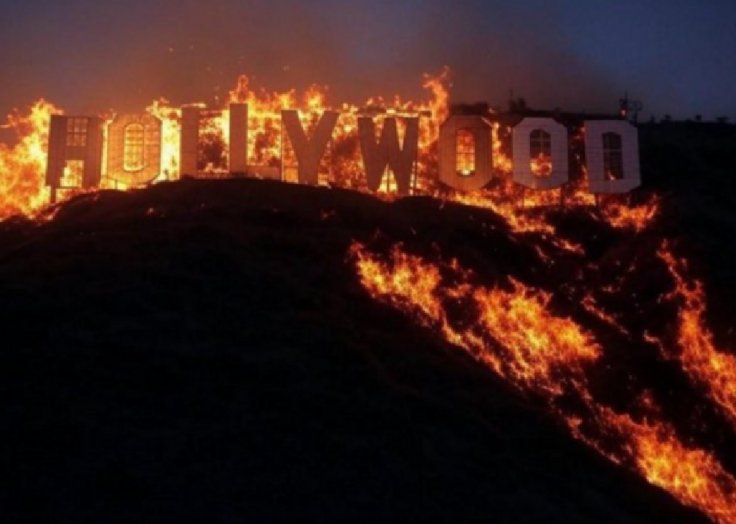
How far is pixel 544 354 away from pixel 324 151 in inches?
542

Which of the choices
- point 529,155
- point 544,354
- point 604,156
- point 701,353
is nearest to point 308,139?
point 529,155

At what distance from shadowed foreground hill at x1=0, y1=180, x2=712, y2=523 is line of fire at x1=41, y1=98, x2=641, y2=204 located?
6147 millimetres

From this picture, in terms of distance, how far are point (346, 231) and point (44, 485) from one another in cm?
1545

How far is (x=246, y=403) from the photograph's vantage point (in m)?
20.9

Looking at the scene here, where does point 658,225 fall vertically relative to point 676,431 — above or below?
above

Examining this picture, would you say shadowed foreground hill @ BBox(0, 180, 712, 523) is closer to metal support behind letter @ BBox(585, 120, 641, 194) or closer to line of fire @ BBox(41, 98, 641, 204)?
line of fire @ BBox(41, 98, 641, 204)

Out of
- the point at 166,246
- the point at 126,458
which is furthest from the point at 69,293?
the point at 126,458

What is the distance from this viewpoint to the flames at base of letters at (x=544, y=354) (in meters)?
23.5

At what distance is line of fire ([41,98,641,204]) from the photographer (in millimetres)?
35781

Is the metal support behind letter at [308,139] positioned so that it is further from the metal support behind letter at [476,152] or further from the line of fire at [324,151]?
the metal support behind letter at [476,152]

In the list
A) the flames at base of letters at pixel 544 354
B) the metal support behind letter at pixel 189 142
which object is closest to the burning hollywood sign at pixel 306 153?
the metal support behind letter at pixel 189 142

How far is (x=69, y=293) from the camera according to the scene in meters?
25.1

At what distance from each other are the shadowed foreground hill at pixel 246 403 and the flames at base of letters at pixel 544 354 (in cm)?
126

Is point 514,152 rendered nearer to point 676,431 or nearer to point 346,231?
point 346,231
